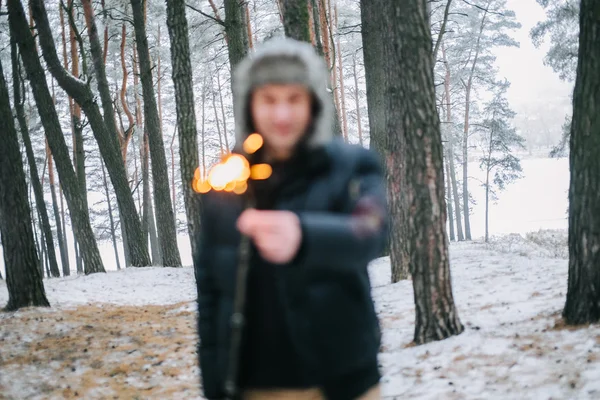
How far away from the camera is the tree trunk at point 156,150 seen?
14039 mm

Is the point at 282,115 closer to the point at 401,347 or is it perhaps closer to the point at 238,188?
the point at 238,188

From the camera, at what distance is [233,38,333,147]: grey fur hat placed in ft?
4.84

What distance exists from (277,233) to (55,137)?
12802mm

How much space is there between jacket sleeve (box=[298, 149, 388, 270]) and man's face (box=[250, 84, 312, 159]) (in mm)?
224

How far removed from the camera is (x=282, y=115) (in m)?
1.43

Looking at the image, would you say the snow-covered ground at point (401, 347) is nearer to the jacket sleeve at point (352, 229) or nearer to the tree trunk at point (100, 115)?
the jacket sleeve at point (352, 229)

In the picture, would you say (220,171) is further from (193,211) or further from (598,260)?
(193,211)

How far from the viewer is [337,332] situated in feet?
4.50

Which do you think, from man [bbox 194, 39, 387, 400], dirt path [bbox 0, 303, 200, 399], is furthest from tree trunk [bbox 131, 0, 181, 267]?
man [bbox 194, 39, 387, 400]

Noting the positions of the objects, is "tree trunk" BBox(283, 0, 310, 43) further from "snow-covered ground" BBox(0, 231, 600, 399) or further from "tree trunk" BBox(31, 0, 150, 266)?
"tree trunk" BBox(31, 0, 150, 266)

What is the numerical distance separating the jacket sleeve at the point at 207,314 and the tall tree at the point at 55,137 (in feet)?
37.9

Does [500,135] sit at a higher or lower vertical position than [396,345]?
higher

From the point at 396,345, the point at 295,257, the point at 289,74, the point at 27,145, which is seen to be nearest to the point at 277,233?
the point at 295,257

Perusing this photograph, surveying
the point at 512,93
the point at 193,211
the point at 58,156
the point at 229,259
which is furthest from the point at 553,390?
the point at 512,93
